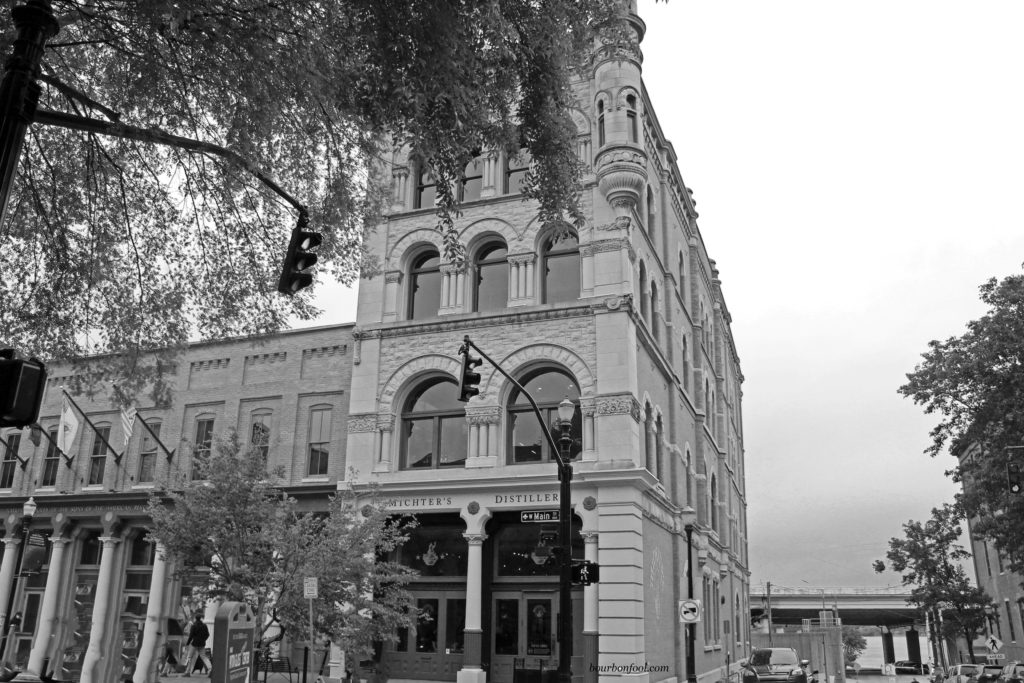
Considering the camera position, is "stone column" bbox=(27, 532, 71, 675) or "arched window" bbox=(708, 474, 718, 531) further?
"arched window" bbox=(708, 474, 718, 531)

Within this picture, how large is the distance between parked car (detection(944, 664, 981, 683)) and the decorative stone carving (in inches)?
994

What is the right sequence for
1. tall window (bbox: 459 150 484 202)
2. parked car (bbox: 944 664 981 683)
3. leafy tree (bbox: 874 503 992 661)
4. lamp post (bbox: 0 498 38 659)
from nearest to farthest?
1. lamp post (bbox: 0 498 38 659)
2. tall window (bbox: 459 150 484 202)
3. parked car (bbox: 944 664 981 683)
4. leafy tree (bbox: 874 503 992 661)

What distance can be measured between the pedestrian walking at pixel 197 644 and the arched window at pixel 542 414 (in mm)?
10192

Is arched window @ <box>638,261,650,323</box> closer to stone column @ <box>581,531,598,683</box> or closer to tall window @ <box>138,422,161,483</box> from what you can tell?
stone column @ <box>581,531,598,683</box>

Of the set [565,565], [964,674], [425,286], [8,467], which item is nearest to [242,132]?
[565,565]

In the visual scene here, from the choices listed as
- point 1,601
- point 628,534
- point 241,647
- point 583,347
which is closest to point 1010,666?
point 628,534

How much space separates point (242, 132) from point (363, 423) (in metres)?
15.6

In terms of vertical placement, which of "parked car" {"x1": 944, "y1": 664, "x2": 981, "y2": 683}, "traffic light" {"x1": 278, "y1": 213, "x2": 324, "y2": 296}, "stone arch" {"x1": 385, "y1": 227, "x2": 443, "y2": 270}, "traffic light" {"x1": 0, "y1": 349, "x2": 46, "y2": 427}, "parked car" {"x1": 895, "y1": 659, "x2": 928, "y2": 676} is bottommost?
"parked car" {"x1": 895, "y1": 659, "x2": 928, "y2": 676}

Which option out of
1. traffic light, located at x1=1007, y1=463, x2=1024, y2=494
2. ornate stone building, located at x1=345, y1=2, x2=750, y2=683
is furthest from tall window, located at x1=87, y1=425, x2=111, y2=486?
traffic light, located at x1=1007, y1=463, x2=1024, y2=494

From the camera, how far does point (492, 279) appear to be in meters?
28.0

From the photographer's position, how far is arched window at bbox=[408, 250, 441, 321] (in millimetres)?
28438

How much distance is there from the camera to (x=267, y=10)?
1145 centimetres

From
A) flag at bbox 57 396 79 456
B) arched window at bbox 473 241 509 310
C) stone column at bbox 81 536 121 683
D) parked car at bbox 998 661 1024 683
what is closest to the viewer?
arched window at bbox 473 241 509 310

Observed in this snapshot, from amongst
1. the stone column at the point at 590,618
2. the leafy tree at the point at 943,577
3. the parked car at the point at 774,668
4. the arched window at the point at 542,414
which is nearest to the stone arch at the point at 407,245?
the arched window at the point at 542,414
